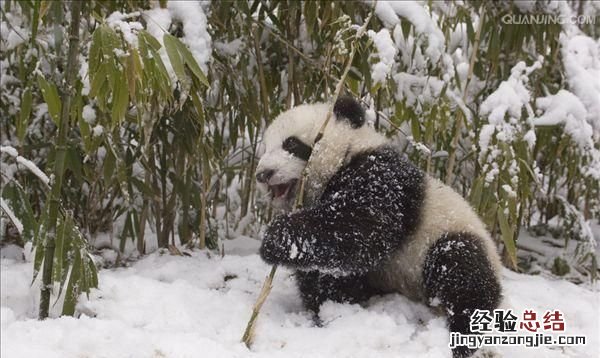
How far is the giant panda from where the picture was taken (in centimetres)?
238

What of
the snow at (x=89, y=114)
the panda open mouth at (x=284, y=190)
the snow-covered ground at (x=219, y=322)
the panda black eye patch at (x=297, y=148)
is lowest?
the snow-covered ground at (x=219, y=322)

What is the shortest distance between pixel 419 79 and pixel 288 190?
1.25 meters

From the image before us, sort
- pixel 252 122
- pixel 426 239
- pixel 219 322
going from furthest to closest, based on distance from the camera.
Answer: pixel 252 122 → pixel 426 239 → pixel 219 322

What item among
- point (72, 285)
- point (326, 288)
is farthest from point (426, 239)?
point (72, 285)

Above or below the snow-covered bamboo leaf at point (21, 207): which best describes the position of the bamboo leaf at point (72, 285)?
below

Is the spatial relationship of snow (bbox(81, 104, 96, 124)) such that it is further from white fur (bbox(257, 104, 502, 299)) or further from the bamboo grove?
white fur (bbox(257, 104, 502, 299))

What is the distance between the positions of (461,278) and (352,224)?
0.45 meters

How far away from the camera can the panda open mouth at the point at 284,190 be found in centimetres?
280

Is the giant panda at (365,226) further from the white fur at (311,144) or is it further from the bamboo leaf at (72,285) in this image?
the bamboo leaf at (72,285)

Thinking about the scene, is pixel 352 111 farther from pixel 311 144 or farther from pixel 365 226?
pixel 365 226

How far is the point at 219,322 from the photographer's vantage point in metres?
2.34

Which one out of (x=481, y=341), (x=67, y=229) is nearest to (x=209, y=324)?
(x=67, y=229)

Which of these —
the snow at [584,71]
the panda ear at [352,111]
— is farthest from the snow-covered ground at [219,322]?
the snow at [584,71]

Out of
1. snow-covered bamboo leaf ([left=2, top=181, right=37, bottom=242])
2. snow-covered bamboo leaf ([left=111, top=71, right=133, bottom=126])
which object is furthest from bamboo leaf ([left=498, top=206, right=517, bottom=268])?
snow-covered bamboo leaf ([left=2, top=181, right=37, bottom=242])
